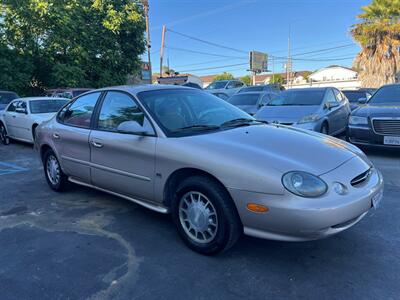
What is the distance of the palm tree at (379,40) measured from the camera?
980 inches

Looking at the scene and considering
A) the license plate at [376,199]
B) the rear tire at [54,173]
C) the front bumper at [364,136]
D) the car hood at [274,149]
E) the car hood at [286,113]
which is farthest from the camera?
the car hood at [286,113]

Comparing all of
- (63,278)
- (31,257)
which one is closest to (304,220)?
(63,278)

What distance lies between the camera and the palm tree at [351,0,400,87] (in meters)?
24.9

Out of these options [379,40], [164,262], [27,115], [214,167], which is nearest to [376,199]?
[214,167]

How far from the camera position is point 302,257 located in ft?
9.80

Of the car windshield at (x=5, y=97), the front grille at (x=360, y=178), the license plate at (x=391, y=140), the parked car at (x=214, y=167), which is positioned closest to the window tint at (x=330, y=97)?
the license plate at (x=391, y=140)

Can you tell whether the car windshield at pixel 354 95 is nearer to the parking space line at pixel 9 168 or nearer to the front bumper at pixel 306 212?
the parking space line at pixel 9 168

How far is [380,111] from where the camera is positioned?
22.0 feet

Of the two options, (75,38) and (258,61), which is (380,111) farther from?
(258,61)

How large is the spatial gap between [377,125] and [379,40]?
74.8ft

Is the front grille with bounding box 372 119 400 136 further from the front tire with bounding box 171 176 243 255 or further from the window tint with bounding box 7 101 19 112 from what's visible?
the window tint with bounding box 7 101 19 112

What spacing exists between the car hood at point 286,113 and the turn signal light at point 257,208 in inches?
203

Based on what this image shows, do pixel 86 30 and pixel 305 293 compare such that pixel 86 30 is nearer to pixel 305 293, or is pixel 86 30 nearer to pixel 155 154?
pixel 155 154

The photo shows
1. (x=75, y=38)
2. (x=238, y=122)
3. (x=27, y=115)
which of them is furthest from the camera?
(x=75, y=38)
